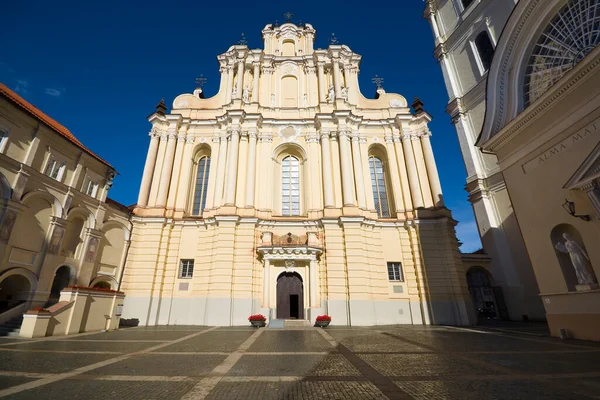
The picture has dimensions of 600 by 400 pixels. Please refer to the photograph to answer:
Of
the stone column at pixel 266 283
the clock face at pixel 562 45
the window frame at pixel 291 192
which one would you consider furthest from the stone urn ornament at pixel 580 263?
the window frame at pixel 291 192

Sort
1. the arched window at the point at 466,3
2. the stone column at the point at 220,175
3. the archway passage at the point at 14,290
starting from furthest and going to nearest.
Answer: the arched window at the point at 466,3 < the stone column at the point at 220,175 < the archway passage at the point at 14,290

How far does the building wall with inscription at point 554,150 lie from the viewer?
8.88 metres

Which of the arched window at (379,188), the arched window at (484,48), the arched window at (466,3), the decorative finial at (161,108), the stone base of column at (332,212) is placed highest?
the arched window at (466,3)

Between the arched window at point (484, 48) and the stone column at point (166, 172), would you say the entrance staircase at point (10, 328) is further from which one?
the arched window at point (484, 48)

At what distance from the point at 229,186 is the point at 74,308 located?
1064 centimetres

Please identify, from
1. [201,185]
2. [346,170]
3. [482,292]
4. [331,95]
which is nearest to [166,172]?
[201,185]

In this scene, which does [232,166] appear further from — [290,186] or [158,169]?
[158,169]

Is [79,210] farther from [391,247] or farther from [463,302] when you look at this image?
[463,302]

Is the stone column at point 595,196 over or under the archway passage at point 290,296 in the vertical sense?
over

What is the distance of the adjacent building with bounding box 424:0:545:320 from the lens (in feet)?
59.8

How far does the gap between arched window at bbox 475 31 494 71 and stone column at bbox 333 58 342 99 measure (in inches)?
477

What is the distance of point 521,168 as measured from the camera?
1126 centimetres

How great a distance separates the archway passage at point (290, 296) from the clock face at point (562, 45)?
613 inches

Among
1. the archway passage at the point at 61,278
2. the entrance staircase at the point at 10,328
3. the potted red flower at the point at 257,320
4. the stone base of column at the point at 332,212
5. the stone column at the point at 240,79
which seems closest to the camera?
the entrance staircase at the point at 10,328
